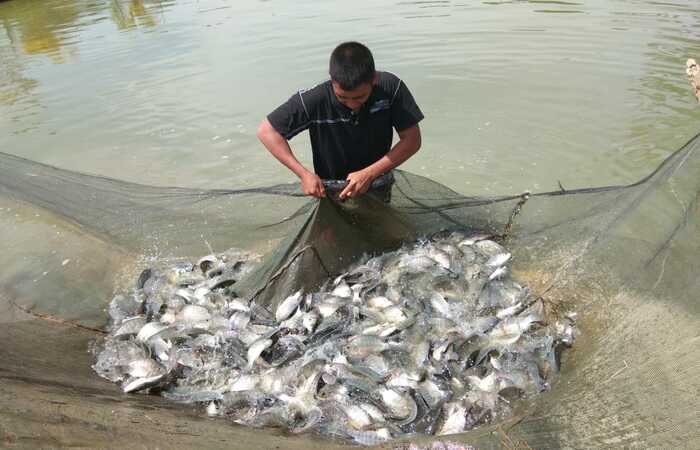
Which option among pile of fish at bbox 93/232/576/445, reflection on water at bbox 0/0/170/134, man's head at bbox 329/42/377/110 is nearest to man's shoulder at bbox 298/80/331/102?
man's head at bbox 329/42/377/110

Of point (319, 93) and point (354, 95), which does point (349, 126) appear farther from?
point (354, 95)

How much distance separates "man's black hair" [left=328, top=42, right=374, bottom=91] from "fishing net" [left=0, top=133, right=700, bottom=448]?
810mm

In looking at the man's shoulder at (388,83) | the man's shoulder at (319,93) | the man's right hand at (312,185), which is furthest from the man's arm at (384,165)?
the man's shoulder at (319,93)

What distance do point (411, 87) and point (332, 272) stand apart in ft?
20.1

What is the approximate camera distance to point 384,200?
159 inches

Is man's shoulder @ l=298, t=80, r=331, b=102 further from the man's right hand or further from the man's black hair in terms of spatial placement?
the man's right hand

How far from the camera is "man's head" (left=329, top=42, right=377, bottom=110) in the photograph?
10.8 ft

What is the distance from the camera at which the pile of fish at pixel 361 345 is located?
2908 mm

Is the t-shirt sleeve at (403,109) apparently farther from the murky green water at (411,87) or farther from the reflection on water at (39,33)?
the reflection on water at (39,33)

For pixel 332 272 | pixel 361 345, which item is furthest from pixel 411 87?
pixel 361 345

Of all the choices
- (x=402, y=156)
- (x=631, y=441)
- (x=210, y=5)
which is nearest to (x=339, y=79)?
(x=402, y=156)

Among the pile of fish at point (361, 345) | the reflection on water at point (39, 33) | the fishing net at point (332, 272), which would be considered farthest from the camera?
the reflection on water at point (39, 33)

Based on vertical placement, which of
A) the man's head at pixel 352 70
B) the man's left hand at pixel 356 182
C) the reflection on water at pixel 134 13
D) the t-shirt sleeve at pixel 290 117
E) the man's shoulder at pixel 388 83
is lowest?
the man's left hand at pixel 356 182

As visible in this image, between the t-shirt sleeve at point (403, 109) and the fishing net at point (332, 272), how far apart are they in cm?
54
